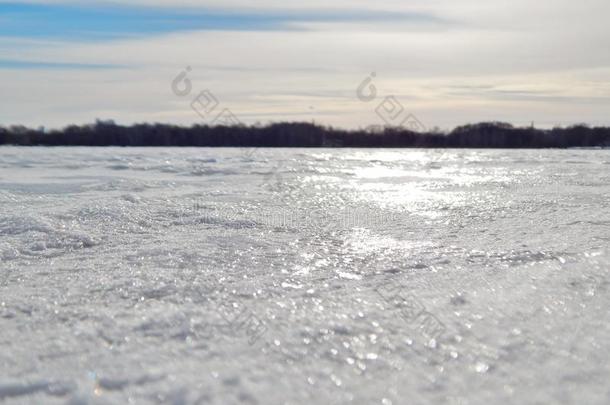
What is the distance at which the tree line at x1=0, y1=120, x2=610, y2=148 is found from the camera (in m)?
43.0

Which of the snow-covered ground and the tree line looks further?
the tree line

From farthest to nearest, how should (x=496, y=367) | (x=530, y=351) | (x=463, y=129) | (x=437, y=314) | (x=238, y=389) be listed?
(x=463, y=129)
(x=437, y=314)
(x=530, y=351)
(x=496, y=367)
(x=238, y=389)

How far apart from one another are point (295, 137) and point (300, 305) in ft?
135

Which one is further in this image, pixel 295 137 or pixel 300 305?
pixel 295 137

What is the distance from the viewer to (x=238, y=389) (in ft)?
9.05

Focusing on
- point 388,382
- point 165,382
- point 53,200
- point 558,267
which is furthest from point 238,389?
point 53,200

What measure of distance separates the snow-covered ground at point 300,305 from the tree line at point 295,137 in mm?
35625

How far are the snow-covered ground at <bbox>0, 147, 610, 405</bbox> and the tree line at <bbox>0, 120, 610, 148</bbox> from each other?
35.6 m

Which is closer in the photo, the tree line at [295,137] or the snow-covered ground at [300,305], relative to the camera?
the snow-covered ground at [300,305]

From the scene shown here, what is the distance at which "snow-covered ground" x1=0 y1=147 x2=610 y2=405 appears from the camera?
9.26 feet

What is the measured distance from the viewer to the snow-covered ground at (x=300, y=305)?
2822mm

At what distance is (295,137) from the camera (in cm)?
4488

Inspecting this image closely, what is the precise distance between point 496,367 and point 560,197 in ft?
25.3

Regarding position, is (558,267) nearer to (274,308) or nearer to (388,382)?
(274,308)
